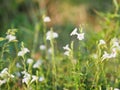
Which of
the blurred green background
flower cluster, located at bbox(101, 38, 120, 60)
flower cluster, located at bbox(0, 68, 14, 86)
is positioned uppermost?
the blurred green background

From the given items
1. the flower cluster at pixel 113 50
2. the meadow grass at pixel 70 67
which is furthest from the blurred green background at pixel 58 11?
the flower cluster at pixel 113 50

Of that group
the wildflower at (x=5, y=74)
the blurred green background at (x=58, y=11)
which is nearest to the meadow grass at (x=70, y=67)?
the wildflower at (x=5, y=74)

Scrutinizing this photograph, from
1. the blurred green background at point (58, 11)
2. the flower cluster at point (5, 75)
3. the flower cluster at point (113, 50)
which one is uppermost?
the blurred green background at point (58, 11)

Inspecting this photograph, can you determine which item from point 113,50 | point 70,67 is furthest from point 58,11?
point 113,50

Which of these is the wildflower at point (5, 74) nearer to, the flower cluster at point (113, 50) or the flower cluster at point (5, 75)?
the flower cluster at point (5, 75)

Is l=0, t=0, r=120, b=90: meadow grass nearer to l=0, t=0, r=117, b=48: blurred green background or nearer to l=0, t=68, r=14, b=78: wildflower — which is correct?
l=0, t=68, r=14, b=78: wildflower

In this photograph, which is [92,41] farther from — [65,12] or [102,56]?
[65,12]

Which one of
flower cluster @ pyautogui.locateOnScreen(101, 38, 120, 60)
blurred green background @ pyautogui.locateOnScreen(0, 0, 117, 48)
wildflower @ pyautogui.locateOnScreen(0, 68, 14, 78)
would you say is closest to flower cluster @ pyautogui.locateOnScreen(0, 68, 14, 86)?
wildflower @ pyautogui.locateOnScreen(0, 68, 14, 78)

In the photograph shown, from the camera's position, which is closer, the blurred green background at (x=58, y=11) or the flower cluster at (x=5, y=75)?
the flower cluster at (x=5, y=75)

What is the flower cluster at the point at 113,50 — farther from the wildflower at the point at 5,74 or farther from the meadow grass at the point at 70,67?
the wildflower at the point at 5,74

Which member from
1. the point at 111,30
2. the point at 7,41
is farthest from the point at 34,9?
the point at 7,41

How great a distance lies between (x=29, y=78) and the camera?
308 centimetres

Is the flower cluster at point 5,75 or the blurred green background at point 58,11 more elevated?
the blurred green background at point 58,11

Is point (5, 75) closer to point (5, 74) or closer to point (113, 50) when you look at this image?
point (5, 74)
